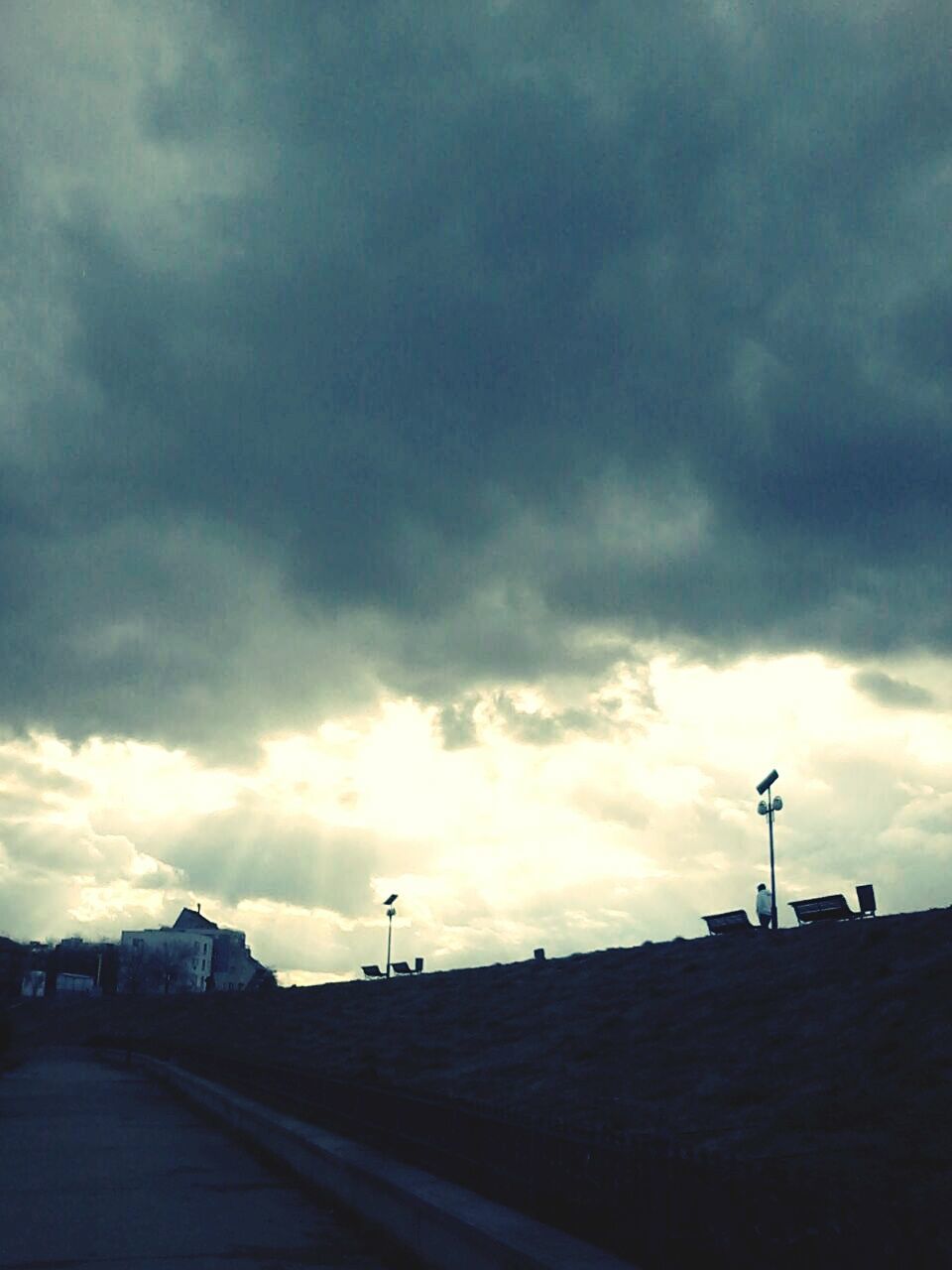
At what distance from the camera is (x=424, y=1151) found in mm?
9773

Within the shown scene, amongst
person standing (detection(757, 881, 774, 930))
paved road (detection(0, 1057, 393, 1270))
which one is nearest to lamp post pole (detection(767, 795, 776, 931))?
person standing (detection(757, 881, 774, 930))

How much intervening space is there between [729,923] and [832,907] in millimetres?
3902

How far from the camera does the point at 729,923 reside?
1409 inches

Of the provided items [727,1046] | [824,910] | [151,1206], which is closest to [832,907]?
[824,910]

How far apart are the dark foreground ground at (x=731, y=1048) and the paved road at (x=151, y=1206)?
1933 millimetres

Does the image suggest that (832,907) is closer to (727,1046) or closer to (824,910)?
(824,910)

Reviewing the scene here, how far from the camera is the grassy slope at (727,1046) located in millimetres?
15266

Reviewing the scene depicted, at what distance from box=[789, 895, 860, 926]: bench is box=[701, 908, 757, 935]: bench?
55.1 inches

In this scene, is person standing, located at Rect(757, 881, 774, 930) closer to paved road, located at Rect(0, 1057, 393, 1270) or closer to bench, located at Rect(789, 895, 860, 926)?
bench, located at Rect(789, 895, 860, 926)

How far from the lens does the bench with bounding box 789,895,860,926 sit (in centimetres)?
3262

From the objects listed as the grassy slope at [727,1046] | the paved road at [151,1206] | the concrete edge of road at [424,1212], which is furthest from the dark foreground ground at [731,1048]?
the paved road at [151,1206]

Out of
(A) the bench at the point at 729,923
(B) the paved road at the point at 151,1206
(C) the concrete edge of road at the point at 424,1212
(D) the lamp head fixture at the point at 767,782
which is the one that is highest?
(D) the lamp head fixture at the point at 767,782

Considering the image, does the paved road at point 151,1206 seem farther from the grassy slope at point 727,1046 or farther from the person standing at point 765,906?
the person standing at point 765,906

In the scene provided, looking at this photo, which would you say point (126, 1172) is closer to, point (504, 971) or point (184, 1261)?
point (184, 1261)
